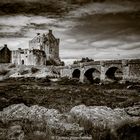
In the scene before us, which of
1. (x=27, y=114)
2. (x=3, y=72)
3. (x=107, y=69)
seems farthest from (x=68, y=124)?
(x=3, y=72)

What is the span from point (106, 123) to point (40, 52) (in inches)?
2358

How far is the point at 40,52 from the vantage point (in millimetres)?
69750

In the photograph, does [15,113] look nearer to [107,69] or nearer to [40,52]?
[107,69]

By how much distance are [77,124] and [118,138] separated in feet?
11.6

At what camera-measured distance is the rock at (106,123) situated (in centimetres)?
784

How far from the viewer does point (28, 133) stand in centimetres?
946

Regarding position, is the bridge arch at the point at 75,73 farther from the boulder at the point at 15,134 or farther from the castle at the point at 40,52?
the boulder at the point at 15,134

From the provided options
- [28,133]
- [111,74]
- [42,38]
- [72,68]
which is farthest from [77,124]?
[42,38]

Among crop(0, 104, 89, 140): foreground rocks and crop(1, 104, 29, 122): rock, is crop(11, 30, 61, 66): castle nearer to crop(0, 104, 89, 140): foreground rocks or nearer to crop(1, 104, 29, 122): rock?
crop(1, 104, 29, 122): rock

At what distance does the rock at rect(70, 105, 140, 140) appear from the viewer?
784cm

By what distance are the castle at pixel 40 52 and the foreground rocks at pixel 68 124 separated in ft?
181

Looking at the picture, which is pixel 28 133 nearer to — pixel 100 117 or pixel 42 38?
pixel 100 117

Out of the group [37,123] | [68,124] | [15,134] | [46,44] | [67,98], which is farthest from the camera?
[46,44]

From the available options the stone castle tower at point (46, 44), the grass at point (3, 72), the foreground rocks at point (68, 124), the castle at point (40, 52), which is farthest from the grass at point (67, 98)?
the stone castle tower at point (46, 44)
